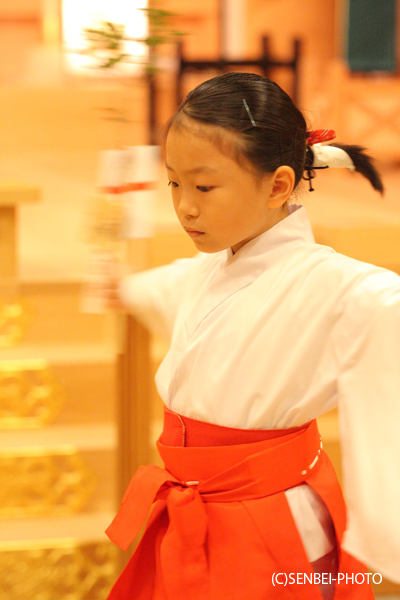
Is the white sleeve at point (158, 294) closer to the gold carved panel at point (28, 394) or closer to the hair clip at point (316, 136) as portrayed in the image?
the hair clip at point (316, 136)

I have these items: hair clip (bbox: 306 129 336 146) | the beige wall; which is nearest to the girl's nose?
hair clip (bbox: 306 129 336 146)

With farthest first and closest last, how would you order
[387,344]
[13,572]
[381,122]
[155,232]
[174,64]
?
[381,122] → [174,64] → [155,232] → [13,572] → [387,344]

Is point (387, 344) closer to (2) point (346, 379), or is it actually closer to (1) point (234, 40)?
Result: (2) point (346, 379)

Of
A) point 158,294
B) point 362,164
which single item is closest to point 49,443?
point 158,294

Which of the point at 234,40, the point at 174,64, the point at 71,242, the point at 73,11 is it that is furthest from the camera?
the point at 234,40

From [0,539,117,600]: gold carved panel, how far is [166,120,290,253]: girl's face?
1160mm

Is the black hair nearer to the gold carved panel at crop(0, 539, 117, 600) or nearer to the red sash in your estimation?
the red sash

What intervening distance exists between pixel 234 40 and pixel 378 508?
5.77 metres

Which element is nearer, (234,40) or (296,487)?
(296,487)

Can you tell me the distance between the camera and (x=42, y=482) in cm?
191

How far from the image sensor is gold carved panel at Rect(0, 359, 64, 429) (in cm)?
198

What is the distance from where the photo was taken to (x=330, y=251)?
40.4 inches

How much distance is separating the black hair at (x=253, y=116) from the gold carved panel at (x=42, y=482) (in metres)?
1.22

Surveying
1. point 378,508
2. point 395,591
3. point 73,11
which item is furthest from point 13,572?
point 73,11
